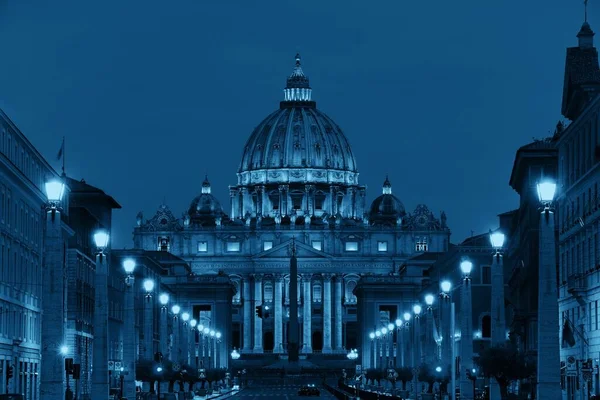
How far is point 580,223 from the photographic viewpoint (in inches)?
2685

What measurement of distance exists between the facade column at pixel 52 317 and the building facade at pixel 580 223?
63.2ft

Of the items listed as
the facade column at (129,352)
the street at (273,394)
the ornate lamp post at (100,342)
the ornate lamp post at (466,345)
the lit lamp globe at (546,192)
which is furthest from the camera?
the street at (273,394)

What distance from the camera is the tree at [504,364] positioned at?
63.2 metres

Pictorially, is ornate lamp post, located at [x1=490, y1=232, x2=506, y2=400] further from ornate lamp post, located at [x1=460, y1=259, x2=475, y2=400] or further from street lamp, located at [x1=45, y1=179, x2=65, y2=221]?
street lamp, located at [x1=45, y1=179, x2=65, y2=221]

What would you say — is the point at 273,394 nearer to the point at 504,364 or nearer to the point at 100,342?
the point at 504,364

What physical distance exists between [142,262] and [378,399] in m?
104

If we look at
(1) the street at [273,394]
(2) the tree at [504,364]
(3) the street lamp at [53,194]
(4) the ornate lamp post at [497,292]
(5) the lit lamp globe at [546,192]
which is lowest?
(1) the street at [273,394]

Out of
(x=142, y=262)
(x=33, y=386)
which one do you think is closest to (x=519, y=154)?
(x=33, y=386)

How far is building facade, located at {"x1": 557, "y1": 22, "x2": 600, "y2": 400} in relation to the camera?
64750 millimetres

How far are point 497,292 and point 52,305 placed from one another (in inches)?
708

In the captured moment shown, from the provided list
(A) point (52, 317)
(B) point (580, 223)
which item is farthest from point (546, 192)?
(B) point (580, 223)

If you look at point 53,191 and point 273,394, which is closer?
point 53,191

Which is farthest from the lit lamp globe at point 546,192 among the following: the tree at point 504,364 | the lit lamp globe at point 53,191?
the tree at point 504,364

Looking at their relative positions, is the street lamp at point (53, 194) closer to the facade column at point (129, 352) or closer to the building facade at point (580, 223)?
the building facade at point (580, 223)
